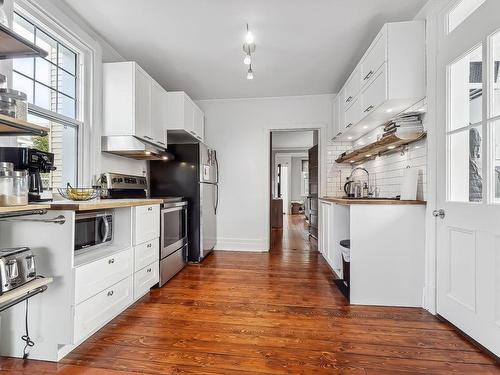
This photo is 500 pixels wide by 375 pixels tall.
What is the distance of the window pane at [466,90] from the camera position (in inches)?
71.0

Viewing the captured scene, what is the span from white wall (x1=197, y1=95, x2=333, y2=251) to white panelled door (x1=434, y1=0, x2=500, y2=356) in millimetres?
2436

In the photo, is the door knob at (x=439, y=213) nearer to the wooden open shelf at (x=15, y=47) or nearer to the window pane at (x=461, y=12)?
the window pane at (x=461, y=12)

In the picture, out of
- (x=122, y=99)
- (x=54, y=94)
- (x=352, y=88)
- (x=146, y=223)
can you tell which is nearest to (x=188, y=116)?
(x=122, y=99)

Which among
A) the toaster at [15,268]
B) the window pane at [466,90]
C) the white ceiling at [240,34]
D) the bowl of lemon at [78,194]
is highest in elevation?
the white ceiling at [240,34]

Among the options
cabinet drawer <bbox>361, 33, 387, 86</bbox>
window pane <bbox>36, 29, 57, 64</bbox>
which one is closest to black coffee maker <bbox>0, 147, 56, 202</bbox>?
window pane <bbox>36, 29, 57, 64</bbox>

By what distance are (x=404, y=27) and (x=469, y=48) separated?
638 millimetres

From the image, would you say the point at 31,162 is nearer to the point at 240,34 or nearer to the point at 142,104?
the point at 142,104

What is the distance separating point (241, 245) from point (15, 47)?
3.77 metres

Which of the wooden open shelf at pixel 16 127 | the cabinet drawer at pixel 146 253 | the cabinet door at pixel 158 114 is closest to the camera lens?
the wooden open shelf at pixel 16 127

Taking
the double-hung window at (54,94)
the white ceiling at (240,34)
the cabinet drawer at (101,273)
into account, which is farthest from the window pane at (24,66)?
the cabinet drawer at (101,273)

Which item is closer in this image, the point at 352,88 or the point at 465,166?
the point at 465,166

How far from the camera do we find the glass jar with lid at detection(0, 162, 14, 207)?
128 cm

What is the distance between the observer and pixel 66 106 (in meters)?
2.56

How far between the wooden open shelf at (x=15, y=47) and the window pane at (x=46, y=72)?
933 millimetres
